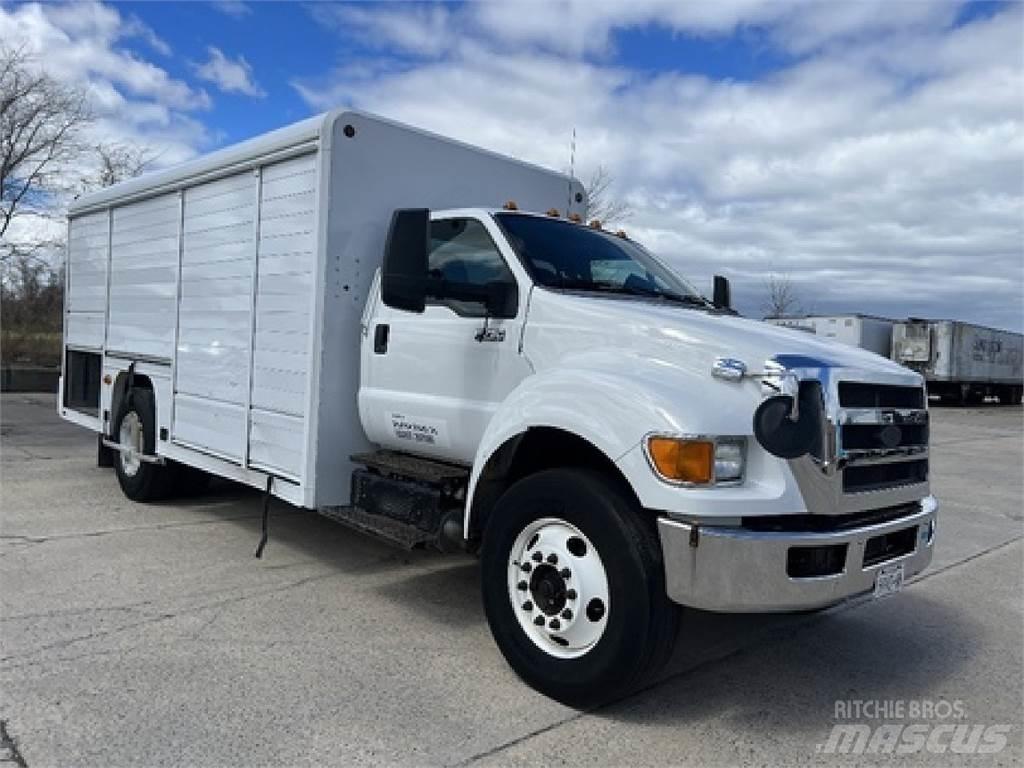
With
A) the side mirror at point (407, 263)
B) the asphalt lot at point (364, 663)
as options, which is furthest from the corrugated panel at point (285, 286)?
the asphalt lot at point (364, 663)

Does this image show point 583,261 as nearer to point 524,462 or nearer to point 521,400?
point 521,400

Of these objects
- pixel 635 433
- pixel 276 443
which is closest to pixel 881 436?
pixel 635 433

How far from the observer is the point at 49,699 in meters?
3.65

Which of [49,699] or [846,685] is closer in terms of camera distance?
[49,699]

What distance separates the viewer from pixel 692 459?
3.38 m

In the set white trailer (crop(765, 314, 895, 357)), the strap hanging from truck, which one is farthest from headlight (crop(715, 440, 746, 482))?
white trailer (crop(765, 314, 895, 357))

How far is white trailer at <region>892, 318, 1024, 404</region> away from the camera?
3675 centimetres

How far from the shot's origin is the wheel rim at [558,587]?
3.68m

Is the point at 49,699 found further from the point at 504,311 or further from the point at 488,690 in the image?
the point at 504,311

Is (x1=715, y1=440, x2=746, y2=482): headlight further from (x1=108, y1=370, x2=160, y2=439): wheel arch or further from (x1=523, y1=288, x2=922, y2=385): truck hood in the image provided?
(x1=108, y1=370, x2=160, y2=439): wheel arch

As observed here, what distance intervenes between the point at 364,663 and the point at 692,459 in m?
1.95

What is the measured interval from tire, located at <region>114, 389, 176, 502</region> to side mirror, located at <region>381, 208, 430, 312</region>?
12.5 ft

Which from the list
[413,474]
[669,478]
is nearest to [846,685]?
[669,478]

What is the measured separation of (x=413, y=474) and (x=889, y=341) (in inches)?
1498
